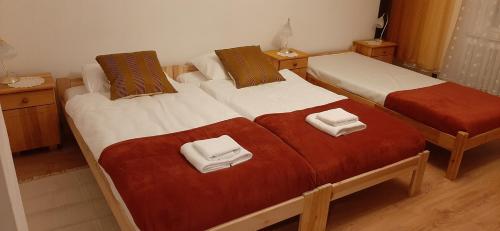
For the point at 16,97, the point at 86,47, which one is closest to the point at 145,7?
the point at 86,47

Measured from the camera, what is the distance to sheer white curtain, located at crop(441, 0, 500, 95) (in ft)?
12.6

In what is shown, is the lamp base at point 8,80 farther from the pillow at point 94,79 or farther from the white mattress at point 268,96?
the white mattress at point 268,96

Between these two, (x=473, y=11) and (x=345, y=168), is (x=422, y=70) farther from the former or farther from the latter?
(x=345, y=168)

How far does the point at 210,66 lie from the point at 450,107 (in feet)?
6.43

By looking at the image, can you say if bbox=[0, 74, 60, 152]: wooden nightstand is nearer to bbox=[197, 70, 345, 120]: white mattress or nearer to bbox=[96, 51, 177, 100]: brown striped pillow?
bbox=[96, 51, 177, 100]: brown striped pillow

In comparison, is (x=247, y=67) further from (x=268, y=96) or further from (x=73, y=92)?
(x=73, y=92)

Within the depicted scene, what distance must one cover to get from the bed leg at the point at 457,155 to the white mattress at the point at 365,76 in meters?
0.73

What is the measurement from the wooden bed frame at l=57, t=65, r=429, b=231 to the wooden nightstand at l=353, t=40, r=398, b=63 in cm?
235

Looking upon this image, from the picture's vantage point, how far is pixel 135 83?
2830 millimetres

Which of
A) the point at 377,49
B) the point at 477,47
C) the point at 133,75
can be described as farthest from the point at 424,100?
the point at 133,75

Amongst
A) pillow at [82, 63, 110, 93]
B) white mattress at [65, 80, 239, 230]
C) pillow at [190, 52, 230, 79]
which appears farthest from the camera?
pillow at [190, 52, 230, 79]

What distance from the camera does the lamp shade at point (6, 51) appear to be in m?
2.59

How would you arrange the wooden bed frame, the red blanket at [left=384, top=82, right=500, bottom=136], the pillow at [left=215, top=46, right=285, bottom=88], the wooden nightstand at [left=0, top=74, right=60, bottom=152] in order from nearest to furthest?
the wooden bed frame
the wooden nightstand at [left=0, top=74, right=60, bottom=152]
the red blanket at [left=384, top=82, right=500, bottom=136]
the pillow at [left=215, top=46, right=285, bottom=88]

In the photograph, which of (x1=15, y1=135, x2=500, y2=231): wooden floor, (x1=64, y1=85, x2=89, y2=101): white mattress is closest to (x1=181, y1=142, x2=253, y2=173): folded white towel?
(x1=15, y1=135, x2=500, y2=231): wooden floor
